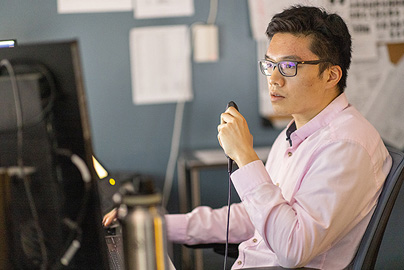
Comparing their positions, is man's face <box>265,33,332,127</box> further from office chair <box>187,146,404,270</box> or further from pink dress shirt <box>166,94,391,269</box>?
office chair <box>187,146,404,270</box>

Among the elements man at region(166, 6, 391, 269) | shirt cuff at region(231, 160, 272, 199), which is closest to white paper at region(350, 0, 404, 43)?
man at region(166, 6, 391, 269)

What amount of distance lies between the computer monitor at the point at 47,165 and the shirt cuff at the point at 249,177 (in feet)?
1.78

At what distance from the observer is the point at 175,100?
302cm

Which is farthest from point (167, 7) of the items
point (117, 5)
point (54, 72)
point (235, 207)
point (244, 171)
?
point (54, 72)

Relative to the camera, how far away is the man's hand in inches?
55.2

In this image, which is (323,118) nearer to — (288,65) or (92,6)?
(288,65)

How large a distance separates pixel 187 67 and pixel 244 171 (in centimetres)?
172

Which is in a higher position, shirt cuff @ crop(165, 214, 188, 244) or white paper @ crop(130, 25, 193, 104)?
white paper @ crop(130, 25, 193, 104)

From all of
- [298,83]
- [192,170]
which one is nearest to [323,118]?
[298,83]

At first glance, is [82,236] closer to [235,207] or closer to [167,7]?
[235,207]

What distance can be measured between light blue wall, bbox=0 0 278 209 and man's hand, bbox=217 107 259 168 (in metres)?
1.58

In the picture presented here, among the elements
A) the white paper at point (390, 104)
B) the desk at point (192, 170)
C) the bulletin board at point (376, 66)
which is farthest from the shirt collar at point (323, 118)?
the white paper at point (390, 104)

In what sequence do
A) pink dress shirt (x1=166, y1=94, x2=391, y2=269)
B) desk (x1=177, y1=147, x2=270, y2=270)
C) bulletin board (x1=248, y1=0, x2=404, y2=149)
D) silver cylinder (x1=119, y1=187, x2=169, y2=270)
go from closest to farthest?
silver cylinder (x1=119, y1=187, x2=169, y2=270) < pink dress shirt (x1=166, y1=94, x2=391, y2=269) < desk (x1=177, y1=147, x2=270, y2=270) < bulletin board (x1=248, y1=0, x2=404, y2=149)

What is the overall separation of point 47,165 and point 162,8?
220 cm
